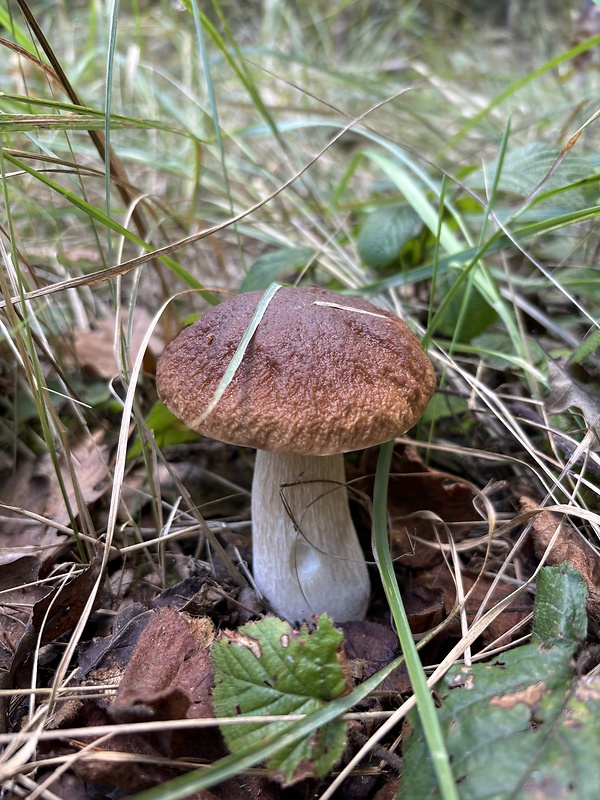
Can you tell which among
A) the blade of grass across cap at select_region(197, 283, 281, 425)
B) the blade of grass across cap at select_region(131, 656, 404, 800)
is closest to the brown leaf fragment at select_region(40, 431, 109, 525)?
the blade of grass across cap at select_region(197, 283, 281, 425)

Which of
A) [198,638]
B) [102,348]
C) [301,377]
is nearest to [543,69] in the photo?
[301,377]

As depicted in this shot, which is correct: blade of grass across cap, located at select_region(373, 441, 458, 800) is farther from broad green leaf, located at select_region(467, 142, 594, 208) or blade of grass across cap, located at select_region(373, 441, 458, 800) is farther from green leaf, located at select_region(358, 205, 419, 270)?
broad green leaf, located at select_region(467, 142, 594, 208)

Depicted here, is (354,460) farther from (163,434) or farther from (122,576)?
(122,576)

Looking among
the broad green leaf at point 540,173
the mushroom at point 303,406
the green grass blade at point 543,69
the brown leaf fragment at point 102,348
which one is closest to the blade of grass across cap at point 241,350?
the mushroom at point 303,406

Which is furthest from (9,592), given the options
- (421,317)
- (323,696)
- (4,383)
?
(421,317)

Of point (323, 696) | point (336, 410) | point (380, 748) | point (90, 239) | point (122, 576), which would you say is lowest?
point (380, 748)

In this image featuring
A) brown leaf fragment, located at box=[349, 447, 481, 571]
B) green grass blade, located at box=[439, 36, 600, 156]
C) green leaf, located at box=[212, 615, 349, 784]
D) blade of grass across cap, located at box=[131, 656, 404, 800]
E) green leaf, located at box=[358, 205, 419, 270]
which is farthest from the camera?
green leaf, located at box=[358, 205, 419, 270]

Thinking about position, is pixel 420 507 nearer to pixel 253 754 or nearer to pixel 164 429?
pixel 164 429
